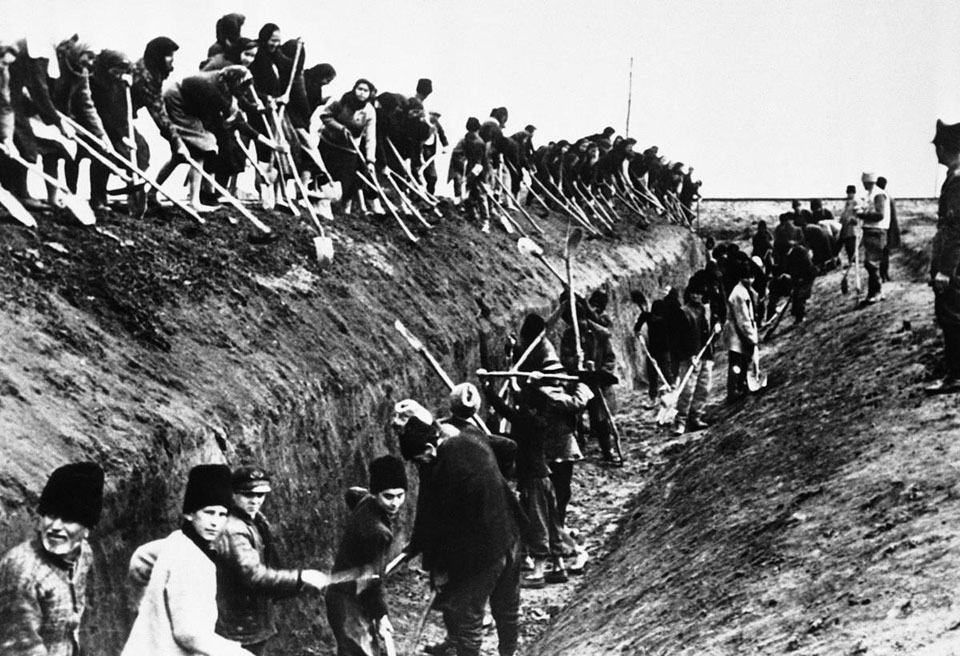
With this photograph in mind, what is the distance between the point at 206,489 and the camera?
20.5 ft

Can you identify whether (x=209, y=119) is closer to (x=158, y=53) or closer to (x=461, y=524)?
(x=158, y=53)

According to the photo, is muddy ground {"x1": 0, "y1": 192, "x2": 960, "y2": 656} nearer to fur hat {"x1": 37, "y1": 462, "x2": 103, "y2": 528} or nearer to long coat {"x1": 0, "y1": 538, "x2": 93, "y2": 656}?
fur hat {"x1": 37, "y1": 462, "x2": 103, "y2": 528}

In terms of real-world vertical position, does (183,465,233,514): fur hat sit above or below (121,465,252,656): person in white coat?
above

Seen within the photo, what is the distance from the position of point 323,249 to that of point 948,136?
706cm

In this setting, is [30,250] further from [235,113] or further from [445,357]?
[445,357]

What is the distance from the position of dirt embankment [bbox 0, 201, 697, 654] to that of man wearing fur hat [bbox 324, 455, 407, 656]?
48.5 inches

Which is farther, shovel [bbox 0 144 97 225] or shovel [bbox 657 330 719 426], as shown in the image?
shovel [bbox 657 330 719 426]

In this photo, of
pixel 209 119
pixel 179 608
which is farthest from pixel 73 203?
pixel 179 608

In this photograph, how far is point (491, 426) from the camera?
43.2 ft

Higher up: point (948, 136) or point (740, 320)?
point (948, 136)

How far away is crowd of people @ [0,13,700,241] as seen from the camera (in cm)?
1194

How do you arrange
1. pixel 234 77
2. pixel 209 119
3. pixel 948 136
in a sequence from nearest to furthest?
pixel 948 136 → pixel 209 119 → pixel 234 77

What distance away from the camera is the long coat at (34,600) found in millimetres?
5684

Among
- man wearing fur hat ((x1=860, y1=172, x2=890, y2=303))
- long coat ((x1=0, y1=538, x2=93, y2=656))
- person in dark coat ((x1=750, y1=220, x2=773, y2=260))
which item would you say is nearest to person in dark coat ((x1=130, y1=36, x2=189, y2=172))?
long coat ((x1=0, y1=538, x2=93, y2=656))
